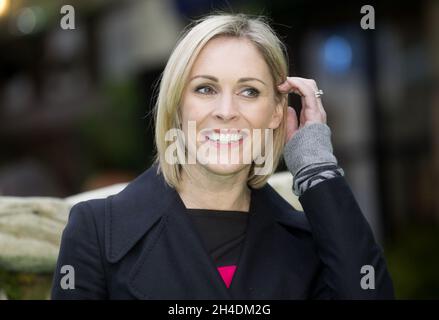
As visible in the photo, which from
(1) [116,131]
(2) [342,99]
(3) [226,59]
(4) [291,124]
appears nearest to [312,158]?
(4) [291,124]

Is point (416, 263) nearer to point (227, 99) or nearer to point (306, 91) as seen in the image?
point (306, 91)

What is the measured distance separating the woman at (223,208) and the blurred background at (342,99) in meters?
1.84

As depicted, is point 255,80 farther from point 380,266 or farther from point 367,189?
point 367,189

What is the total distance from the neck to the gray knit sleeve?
17 centimetres

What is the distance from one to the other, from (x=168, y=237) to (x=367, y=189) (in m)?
7.00

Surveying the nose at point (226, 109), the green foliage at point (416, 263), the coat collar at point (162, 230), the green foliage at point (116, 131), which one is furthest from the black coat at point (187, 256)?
the green foliage at point (116, 131)

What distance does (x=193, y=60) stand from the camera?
2.10 m

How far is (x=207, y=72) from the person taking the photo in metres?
2.10

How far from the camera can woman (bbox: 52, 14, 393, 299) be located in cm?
211

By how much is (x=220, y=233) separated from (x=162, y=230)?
17 cm

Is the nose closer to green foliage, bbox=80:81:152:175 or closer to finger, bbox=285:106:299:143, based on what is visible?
finger, bbox=285:106:299:143

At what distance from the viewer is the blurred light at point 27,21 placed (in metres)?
9.68

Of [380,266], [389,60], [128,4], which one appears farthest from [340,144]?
[380,266]

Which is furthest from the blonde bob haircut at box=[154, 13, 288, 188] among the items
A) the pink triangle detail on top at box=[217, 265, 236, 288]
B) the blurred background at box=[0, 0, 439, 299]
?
the blurred background at box=[0, 0, 439, 299]
